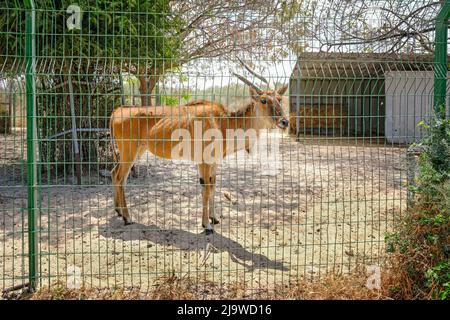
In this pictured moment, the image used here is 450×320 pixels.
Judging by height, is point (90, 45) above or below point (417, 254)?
above

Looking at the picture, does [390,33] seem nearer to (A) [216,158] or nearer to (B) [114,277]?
(A) [216,158]

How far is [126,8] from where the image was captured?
730 cm

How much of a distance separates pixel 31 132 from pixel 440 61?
12.3 ft

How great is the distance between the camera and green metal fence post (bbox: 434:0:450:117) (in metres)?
3.96

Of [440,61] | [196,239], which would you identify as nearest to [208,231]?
[196,239]

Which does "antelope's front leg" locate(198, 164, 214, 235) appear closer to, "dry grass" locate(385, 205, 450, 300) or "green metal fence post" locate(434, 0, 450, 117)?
"dry grass" locate(385, 205, 450, 300)

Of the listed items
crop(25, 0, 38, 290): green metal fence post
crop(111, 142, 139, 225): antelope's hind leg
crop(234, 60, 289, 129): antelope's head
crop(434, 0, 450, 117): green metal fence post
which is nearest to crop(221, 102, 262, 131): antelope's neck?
crop(234, 60, 289, 129): antelope's head

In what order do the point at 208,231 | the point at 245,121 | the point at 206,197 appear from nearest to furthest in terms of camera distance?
the point at 208,231, the point at 206,197, the point at 245,121

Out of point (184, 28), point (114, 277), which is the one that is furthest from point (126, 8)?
point (114, 277)

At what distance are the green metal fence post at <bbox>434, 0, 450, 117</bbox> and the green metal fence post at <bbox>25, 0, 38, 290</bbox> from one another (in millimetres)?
3599

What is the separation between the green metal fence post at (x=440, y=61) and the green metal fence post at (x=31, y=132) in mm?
3599

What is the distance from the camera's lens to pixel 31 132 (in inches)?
142

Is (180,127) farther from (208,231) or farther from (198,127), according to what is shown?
(208,231)
